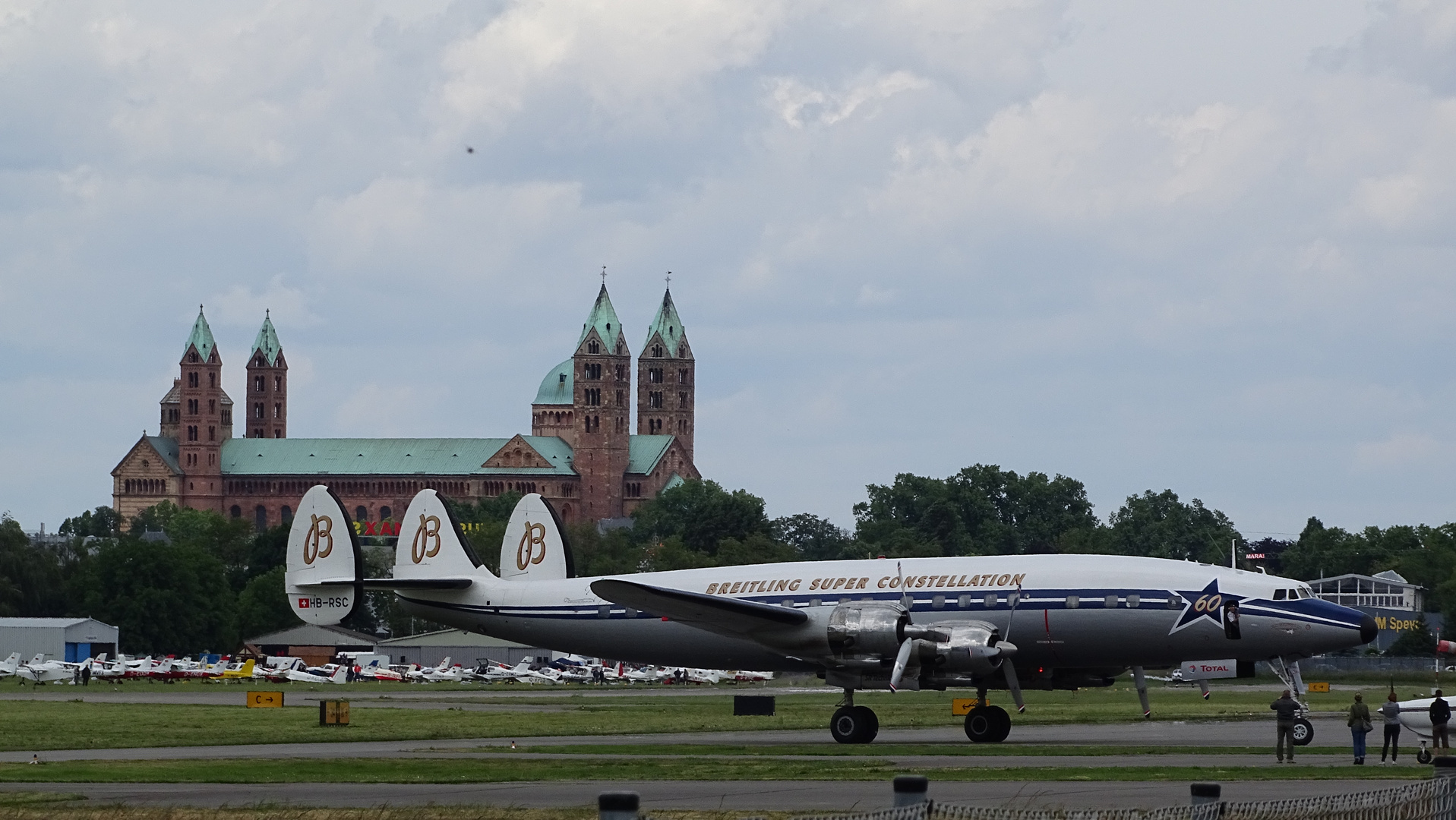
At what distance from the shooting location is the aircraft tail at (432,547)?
5178 cm

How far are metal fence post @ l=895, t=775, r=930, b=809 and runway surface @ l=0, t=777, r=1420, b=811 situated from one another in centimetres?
1076

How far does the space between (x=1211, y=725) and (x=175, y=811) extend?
32.5 m

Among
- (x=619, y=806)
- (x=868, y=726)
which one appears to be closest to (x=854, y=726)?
(x=868, y=726)

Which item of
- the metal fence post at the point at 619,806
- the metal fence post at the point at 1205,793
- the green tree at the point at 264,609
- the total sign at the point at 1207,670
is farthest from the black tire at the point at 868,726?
the green tree at the point at 264,609

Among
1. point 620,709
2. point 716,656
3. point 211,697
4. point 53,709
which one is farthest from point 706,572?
point 211,697

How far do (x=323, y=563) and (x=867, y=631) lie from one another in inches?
674

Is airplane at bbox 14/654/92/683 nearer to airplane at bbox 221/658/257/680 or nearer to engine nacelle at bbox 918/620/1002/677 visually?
airplane at bbox 221/658/257/680

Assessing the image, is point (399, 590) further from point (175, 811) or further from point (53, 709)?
point (175, 811)

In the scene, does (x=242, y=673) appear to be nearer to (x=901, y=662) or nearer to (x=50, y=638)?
(x=50, y=638)

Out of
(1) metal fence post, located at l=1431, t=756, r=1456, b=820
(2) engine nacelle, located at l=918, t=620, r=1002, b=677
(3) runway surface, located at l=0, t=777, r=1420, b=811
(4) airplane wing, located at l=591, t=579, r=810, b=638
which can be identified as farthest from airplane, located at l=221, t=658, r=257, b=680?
(1) metal fence post, located at l=1431, t=756, r=1456, b=820

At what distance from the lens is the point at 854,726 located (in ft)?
138

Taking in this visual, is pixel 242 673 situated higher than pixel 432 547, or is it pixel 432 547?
pixel 432 547

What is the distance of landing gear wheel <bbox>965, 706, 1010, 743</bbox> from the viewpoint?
41625mm

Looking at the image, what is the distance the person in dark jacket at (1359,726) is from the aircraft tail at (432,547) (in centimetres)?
2282
